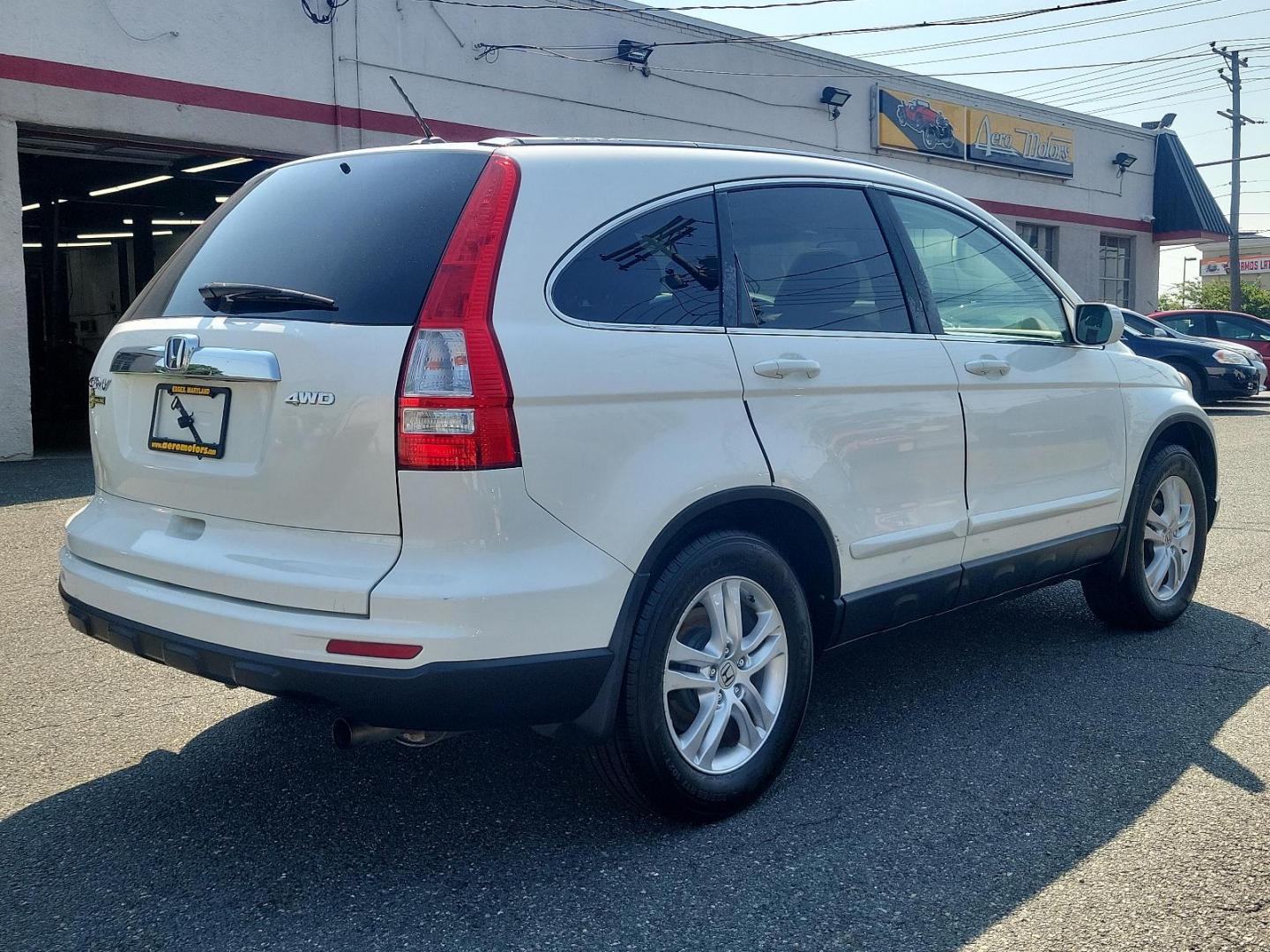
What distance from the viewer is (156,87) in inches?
474

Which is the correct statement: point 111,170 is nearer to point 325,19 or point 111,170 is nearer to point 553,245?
point 325,19

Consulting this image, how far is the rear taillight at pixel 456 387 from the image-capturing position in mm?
2645

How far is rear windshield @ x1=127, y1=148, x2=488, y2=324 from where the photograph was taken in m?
2.80

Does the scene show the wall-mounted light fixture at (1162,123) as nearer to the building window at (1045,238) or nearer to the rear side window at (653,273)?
the building window at (1045,238)

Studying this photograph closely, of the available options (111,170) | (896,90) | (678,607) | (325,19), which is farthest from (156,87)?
(896,90)

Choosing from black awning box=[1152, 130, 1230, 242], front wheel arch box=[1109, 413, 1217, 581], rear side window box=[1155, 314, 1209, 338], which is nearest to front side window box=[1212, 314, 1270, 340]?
rear side window box=[1155, 314, 1209, 338]

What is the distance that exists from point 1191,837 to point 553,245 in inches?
88.4

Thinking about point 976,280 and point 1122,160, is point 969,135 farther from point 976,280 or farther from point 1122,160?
point 976,280

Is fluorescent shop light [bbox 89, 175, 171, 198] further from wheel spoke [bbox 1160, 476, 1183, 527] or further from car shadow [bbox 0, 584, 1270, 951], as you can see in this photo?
wheel spoke [bbox 1160, 476, 1183, 527]

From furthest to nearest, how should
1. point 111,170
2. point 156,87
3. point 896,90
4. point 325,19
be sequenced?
point 896,90 < point 111,170 < point 325,19 < point 156,87

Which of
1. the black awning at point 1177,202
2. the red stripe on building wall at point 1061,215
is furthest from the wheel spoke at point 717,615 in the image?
the black awning at point 1177,202

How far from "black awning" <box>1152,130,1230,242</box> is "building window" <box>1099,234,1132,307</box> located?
96 cm

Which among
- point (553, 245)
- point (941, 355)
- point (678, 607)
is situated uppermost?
point (553, 245)

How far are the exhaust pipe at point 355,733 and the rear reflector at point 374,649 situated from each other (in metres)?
0.22
